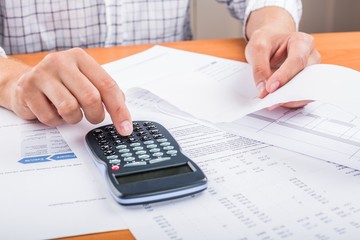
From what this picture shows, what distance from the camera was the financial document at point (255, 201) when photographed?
39 centimetres

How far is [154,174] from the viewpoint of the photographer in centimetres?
45

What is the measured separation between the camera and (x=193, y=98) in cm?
65

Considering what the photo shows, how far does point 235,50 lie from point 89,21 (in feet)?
1.07

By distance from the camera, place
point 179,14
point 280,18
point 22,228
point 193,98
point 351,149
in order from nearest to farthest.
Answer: point 22,228 → point 351,149 → point 193,98 → point 280,18 → point 179,14

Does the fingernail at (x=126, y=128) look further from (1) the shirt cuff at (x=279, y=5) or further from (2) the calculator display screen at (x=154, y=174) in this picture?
(1) the shirt cuff at (x=279, y=5)

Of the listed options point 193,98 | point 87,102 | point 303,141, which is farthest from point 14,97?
point 303,141

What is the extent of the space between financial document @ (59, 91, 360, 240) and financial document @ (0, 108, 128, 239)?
20mm

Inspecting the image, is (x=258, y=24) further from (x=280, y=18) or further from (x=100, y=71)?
(x=100, y=71)

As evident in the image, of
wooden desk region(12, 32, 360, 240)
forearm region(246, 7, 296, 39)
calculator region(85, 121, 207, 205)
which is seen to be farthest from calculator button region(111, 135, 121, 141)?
forearm region(246, 7, 296, 39)

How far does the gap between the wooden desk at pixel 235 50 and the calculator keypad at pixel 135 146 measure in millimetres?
293

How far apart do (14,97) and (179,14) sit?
58cm

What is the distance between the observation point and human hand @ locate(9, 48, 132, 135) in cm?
54

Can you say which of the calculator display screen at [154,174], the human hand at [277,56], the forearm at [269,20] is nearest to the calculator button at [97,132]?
the calculator display screen at [154,174]

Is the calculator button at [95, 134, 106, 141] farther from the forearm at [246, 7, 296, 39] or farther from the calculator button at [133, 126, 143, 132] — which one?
the forearm at [246, 7, 296, 39]
